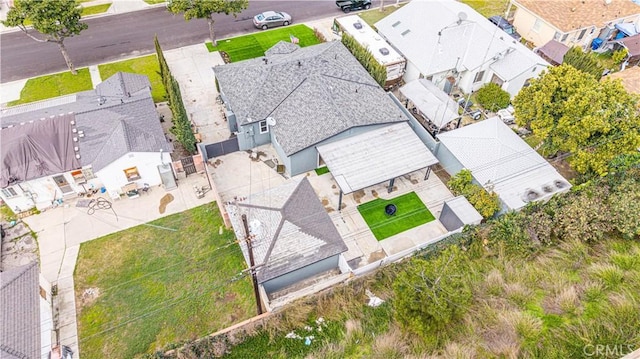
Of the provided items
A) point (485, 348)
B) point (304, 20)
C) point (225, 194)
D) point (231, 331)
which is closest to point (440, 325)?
point (485, 348)

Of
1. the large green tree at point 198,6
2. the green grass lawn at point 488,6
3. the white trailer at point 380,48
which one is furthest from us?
the green grass lawn at point 488,6

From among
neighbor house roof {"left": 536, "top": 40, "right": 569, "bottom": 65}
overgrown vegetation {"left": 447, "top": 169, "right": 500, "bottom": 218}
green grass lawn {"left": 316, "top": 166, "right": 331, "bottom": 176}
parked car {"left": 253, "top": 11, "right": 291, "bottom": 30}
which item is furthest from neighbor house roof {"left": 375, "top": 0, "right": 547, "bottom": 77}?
green grass lawn {"left": 316, "top": 166, "right": 331, "bottom": 176}

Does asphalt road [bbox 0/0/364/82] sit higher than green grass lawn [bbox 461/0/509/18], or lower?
lower

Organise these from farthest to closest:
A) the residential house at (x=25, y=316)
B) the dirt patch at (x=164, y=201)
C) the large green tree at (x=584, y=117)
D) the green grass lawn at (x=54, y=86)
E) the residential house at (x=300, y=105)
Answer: the green grass lawn at (x=54, y=86) → the residential house at (x=300, y=105) → the dirt patch at (x=164, y=201) → the large green tree at (x=584, y=117) → the residential house at (x=25, y=316)

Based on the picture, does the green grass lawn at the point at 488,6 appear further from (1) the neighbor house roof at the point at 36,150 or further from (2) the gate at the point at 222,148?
(1) the neighbor house roof at the point at 36,150

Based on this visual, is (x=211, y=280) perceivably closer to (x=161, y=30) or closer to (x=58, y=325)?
(x=58, y=325)

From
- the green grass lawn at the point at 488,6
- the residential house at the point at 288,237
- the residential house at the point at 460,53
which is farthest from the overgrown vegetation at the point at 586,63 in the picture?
the residential house at the point at 288,237

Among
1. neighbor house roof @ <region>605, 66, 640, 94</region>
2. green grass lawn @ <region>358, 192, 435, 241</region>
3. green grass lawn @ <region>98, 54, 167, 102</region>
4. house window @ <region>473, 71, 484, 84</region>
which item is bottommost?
green grass lawn @ <region>358, 192, 435, 241</region>

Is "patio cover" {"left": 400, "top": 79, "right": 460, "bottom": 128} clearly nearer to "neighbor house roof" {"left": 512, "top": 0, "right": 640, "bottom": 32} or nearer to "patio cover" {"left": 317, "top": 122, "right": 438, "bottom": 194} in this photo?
"patio cover" {"left": 317, "top": 122, "right": 438, "bottom": 194}
